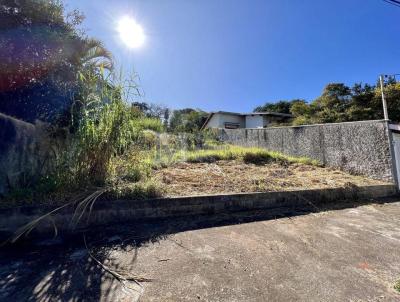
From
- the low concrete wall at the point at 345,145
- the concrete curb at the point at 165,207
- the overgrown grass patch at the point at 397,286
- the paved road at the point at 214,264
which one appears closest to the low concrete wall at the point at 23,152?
the concrete curb at the point at 165,207

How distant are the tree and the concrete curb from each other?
170cm

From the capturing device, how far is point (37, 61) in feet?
11.3

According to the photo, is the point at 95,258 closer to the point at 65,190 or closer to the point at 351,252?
the point at 65,190

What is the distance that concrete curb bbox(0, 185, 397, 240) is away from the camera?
2.42m

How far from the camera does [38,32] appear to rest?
11.1 ft

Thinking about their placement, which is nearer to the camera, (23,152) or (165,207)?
(23,152)

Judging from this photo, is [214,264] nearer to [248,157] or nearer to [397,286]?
[397,286]

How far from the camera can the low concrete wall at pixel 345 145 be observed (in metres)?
5.58

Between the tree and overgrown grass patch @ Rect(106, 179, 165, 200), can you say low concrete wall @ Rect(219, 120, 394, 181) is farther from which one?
the tree

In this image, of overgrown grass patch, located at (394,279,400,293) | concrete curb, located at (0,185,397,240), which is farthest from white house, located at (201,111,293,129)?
overgrown grass patch, located at (394,279,400,293)

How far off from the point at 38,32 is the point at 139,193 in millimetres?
2878

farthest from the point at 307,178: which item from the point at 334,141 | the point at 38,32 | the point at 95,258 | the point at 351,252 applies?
the point at 38,32

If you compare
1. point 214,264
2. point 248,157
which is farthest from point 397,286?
point 248,157

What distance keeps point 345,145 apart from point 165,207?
19.0ft
